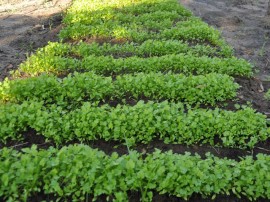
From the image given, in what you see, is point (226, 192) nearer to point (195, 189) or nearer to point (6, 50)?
point (195, 189)

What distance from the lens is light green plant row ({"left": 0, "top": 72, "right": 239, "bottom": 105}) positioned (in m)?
6.12

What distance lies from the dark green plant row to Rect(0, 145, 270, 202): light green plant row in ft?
11.7

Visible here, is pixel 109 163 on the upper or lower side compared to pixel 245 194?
upper

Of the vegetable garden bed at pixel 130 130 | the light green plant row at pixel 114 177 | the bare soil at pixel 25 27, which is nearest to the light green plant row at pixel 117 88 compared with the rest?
the vegetable garden bed at pixel 130 130

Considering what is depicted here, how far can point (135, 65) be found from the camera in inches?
297

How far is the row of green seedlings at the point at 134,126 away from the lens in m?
5.14

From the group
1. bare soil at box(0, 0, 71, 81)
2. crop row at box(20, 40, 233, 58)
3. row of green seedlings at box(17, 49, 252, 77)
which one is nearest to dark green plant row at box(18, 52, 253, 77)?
row of green seedlings at box(17, 49, 252, 77)

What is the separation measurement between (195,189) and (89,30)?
22.8ft

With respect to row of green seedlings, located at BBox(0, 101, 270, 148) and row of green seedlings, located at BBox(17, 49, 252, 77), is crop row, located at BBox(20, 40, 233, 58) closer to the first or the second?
row of green seedlings, located at BBox(17, 49, 252, 77)

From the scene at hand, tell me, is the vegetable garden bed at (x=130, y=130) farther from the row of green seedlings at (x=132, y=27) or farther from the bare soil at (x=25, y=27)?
the bare soil at (x=25, y=27)

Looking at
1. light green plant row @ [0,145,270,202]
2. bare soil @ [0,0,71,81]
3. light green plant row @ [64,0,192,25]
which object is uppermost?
light green plant row @ [0,145,270,202]

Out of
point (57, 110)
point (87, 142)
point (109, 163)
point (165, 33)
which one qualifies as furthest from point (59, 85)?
point (165, 33)

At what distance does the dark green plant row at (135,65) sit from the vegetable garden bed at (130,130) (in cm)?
2

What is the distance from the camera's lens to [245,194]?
13.8ft
